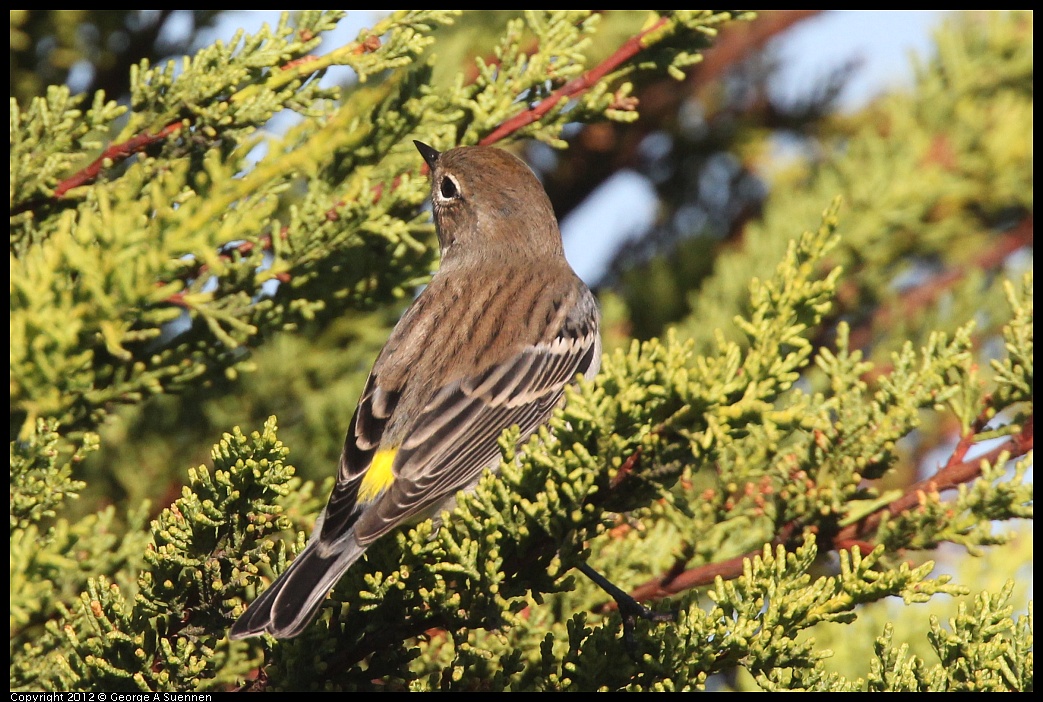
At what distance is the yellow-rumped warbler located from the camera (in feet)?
9.73

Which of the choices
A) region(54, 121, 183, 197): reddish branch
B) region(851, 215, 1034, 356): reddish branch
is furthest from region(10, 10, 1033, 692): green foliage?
region(851, 215, 1034, 356): reddish branch

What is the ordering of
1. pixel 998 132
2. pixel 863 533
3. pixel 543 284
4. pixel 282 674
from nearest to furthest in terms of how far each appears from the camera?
pixel 282 674
pixel 863 533
pixel 543 284
pixel 998 132

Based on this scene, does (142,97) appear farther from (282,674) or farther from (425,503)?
(282,674)

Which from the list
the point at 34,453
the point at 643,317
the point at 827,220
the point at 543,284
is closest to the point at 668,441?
the point at 827,220

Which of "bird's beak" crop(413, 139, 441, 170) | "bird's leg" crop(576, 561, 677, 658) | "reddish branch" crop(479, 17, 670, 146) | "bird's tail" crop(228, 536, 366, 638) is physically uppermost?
"reddish branch" crop(479, 17, 670, 146)

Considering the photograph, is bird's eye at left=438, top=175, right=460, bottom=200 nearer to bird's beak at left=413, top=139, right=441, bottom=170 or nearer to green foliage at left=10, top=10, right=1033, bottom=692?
bird's beak at left=413, top=139, right=441, bottom=170

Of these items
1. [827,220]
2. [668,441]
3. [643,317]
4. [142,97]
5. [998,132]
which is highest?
[142,97]

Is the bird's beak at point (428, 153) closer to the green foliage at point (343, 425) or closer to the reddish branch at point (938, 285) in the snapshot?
the green foliage at point (343, 425)

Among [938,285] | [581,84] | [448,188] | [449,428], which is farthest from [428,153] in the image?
[938,285]

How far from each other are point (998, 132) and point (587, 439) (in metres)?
3.25

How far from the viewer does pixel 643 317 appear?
195 inches

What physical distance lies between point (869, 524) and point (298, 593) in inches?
66.9

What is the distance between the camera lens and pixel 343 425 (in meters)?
4.13

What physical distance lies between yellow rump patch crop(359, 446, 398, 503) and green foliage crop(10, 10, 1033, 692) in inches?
6.5
